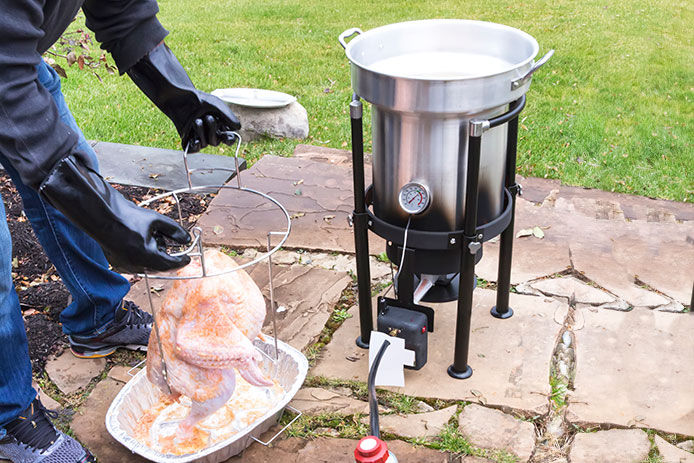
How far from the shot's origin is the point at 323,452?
98.6 inches

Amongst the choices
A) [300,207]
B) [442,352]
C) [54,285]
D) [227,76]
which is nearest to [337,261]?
[300,207]

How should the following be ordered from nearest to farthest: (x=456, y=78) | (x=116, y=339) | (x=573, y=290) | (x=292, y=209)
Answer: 1. (x=456, y=78)
2. (x=116, y=339)
3. (x=573, y=290)
4. (x=292, y=209)

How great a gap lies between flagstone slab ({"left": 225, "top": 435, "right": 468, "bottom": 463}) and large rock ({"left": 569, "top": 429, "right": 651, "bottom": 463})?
0.37 meters

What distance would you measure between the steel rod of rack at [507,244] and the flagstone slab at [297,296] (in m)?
0.79

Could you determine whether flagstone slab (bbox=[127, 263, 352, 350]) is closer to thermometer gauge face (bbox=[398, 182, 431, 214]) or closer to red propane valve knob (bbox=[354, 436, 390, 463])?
thermometer gauge face (bbox=[398, 182, 431, 214])

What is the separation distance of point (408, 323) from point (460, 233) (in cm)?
41

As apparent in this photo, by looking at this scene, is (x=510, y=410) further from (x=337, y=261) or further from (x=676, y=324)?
(x=337, y=261)

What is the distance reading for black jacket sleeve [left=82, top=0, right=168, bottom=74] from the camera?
8.31 feet

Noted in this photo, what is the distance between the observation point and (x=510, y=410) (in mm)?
2645

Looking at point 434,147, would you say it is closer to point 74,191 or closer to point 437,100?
point 437,100

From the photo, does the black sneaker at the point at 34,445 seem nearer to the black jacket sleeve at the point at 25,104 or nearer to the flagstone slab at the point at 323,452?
the flagstone slab at the point at 323,452

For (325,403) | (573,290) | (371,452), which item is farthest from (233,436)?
(573,290)

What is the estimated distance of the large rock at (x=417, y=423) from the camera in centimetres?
256

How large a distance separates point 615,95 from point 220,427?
16.5ft
